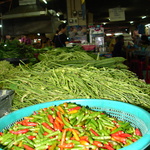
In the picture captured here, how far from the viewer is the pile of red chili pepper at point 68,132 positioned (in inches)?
43.5

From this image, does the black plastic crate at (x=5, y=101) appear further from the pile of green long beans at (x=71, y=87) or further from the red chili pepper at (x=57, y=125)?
the red chili pepper at (x=57, y=125)

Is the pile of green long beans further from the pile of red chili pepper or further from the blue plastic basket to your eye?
the pile of red chili pepper

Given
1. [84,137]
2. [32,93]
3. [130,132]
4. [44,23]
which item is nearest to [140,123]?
[130,132]

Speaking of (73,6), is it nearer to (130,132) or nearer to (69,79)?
(69,79)

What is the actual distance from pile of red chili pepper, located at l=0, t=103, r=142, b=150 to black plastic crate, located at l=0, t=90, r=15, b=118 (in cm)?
39

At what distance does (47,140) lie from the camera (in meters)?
1.14

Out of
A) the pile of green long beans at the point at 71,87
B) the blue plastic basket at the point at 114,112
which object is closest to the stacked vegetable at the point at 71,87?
the pile of green long beans at the point at 71,87

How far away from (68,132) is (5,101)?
88 centimetres

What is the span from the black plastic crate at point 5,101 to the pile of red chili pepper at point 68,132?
0.39 meters

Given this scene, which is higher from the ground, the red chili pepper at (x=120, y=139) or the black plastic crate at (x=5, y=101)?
the black plastic crate at (x=5, y=101)

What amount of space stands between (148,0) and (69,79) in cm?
1588

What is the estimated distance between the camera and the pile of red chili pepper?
1.10 metres

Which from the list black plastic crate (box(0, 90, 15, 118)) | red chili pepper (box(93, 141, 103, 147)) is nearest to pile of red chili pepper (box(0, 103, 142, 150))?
red chili pepper (box(93, 141, 103, 147))

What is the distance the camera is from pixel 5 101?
179 centimetres
